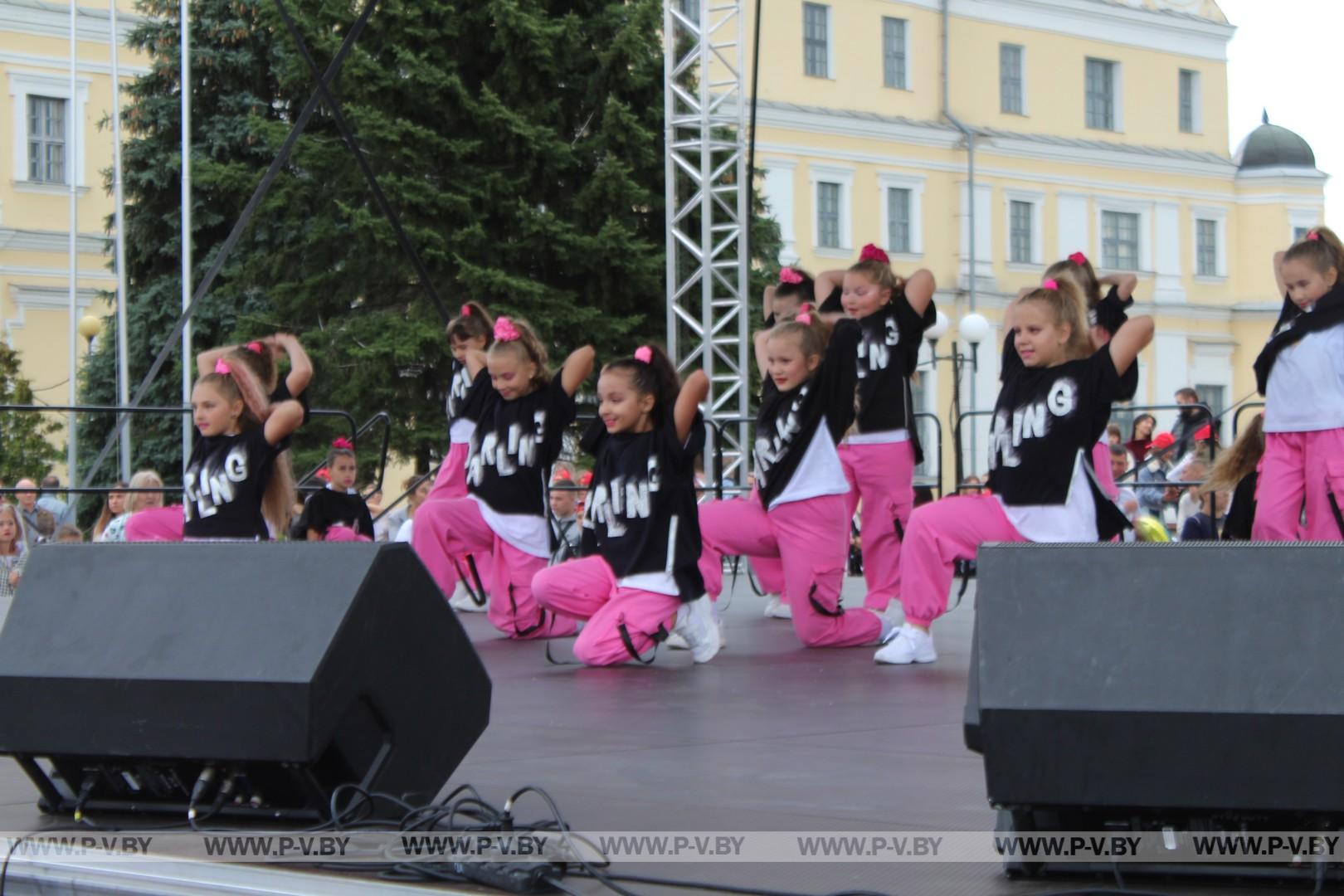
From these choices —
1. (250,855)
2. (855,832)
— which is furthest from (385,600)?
(855,832)

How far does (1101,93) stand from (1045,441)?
40.0 meters

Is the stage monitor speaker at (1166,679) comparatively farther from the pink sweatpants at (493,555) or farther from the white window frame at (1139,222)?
the white window frame at (1139,222)

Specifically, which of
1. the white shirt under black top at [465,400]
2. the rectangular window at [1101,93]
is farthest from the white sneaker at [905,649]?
the rectangular window at [1101,93]

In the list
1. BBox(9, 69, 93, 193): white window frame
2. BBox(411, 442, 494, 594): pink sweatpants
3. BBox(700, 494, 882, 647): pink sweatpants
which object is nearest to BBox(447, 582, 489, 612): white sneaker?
BBox(411, 442, 494, 594): pink sweatpants

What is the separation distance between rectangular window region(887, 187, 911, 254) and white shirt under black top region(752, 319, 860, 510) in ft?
111

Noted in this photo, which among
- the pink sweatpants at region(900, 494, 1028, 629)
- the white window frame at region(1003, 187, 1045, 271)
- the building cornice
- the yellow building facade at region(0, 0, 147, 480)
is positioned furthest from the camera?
the white window frame at region(1003, 187, 1045, 271)

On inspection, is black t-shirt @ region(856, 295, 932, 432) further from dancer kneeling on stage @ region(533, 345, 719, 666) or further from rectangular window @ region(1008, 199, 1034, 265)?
rectangular window @ region(1008, 199, 1034, 265)

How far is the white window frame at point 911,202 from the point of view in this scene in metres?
41.4

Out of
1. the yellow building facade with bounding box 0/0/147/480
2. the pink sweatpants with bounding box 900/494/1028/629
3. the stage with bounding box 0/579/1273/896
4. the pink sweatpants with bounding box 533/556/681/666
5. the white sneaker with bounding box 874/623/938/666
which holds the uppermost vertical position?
the yellow building facade with bounding box 0/0/147/480

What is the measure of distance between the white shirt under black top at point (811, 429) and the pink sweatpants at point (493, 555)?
137 centimetres

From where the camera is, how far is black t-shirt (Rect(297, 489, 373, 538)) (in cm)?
1122

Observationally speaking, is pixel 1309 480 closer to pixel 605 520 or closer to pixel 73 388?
pixel 605 520

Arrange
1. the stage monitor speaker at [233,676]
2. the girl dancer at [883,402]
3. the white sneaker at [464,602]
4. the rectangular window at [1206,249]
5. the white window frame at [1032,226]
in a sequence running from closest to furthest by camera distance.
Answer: the stage monitor speaker at [233,676], the girl dancer at [883,402], the white sneaker at [464,602], the white window frame at [1032,226], the rectangular window at [1206,249]

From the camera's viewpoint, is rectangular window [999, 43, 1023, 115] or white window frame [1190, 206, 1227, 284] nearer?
rectangular window [999, 43, 1023, 115]
